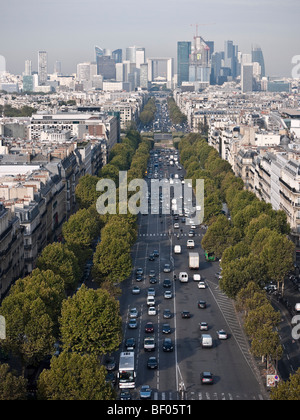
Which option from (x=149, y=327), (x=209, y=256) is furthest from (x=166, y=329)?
(x=209, y=256)

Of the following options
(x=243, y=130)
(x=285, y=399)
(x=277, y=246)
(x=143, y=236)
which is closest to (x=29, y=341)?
(x=285, y=399)

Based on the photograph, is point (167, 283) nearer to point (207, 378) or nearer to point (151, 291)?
point (151, 291)

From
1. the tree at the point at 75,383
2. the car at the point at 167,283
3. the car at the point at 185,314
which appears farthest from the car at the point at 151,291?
the tree at the point at 75,383

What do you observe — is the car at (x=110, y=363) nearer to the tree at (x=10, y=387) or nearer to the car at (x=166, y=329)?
the car at (x=166, y=329)

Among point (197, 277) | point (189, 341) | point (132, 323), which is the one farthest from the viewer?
point (197, 277)

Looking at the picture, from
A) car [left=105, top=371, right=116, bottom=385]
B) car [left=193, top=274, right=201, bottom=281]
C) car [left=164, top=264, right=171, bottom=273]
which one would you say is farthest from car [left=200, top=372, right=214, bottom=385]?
car [left=164, top=264, right=171, bottom=273]

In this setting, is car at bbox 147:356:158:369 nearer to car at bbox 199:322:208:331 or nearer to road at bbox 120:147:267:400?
road at bbox 120:147:267:400
